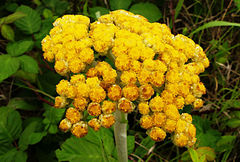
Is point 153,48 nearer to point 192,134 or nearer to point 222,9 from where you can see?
point 192,134

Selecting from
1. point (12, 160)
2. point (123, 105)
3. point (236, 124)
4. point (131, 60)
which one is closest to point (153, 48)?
point (131, 60)

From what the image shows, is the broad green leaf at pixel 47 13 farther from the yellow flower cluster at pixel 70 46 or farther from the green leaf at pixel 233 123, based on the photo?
the green leaf at pixel 233 123

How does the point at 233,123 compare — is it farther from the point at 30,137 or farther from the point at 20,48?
the point at 20,48

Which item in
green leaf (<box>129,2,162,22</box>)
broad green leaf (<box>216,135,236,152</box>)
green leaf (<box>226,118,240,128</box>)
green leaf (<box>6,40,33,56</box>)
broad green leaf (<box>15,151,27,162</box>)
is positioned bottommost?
broad green leaf (<box>15,151,27,162</box>)

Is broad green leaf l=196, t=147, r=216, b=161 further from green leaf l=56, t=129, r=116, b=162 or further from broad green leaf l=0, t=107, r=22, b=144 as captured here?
broad green leaf l=0, t=107, r=22, b=144

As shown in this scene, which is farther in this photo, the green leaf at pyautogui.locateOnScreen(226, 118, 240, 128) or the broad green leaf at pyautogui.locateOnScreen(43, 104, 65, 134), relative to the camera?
the green leaf at pyautogui.locateOnScreen(226, 118, 240, 128)

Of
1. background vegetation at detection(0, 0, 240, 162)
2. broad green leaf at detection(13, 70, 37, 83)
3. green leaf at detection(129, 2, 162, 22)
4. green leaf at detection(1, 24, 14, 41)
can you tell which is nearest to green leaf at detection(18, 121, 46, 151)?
background vegetation at detection(0, 0, 240, 162)

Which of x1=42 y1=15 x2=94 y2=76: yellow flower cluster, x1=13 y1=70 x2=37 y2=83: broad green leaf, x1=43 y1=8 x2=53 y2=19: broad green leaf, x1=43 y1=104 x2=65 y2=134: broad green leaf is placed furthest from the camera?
x1=43 y1=8 x2=53 y2=19: broad green leaf

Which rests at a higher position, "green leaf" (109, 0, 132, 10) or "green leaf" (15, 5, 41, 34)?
"green leaf" (109, 0, 132, 10)
